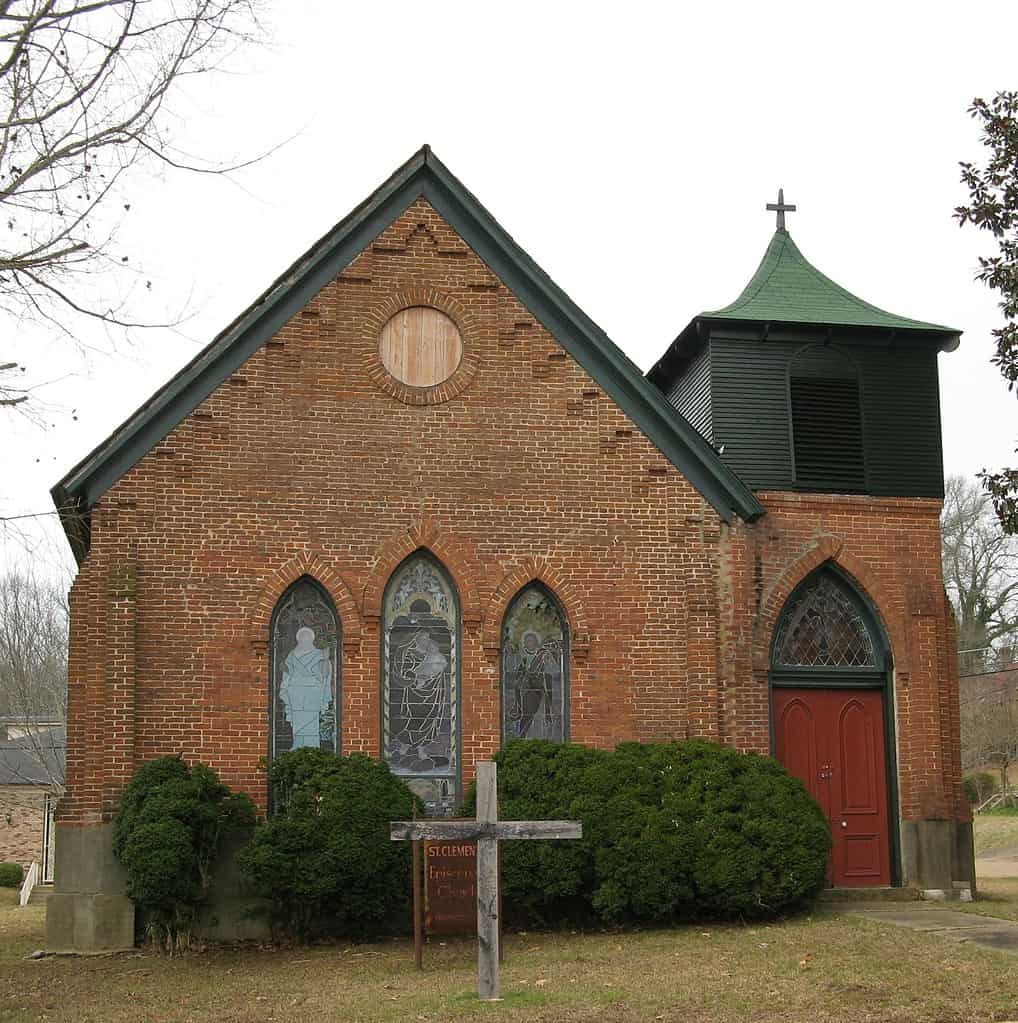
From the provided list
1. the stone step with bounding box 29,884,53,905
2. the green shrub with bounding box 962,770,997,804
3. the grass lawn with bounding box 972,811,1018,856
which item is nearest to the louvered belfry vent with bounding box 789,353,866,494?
the stone step with bounding box 29,884,53,905

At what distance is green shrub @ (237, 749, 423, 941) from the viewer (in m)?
14.4

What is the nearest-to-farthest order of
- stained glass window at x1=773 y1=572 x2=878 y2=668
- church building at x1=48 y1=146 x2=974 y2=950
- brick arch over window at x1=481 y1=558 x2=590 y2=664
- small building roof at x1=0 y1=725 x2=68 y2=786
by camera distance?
1. church building at x1=48 y1=146 x2=974 y2=950
2. brick arch over window at x1=481 y1=558 x2=590 y2=664
3. stained glass window at x1=773 y1=572 x2=878 y2=668
4. small building roof at x1=0 y1=725 x2=68 y2=786

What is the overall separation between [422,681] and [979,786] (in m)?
32.4

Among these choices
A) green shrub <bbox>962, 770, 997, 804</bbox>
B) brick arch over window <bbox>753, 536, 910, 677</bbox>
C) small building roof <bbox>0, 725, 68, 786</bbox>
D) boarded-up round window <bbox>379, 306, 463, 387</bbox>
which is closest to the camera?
boarded-up round window <bbox>379, 306, 463, 387</bbox>

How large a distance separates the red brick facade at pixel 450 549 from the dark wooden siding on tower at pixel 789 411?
433 millimetres

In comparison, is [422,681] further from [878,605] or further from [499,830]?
[878,605]

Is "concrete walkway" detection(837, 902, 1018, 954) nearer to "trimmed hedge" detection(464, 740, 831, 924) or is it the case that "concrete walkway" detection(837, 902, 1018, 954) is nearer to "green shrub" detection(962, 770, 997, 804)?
"trimmed hedge" detection(464, 740, 831, 924)

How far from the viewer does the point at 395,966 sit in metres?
13.2

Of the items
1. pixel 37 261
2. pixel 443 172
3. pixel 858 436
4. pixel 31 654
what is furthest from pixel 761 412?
pixel 31 654

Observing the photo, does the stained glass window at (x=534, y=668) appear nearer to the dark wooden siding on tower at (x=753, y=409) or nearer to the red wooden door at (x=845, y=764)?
the red wooden door at (x=845, y=764)

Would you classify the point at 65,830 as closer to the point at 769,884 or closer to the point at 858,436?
the point at 769,884

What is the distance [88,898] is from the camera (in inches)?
590

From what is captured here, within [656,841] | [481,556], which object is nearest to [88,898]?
[481,556]

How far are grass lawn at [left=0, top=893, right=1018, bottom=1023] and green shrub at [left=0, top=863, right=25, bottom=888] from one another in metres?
18.3
